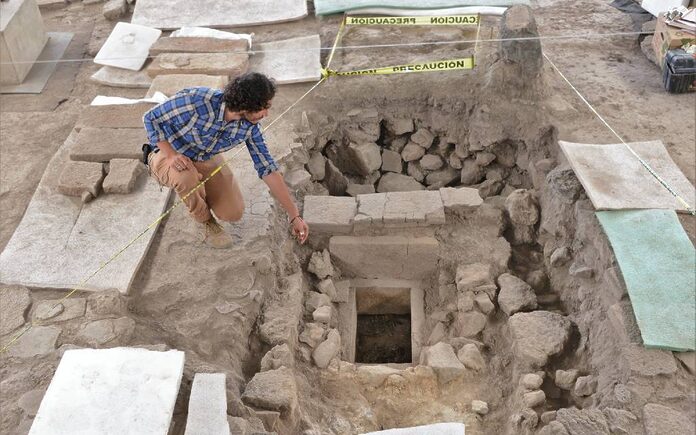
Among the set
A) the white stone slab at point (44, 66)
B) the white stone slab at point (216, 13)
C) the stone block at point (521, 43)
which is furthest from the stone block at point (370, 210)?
the white stone slab at point (44, 66)

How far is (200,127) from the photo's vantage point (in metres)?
3.64

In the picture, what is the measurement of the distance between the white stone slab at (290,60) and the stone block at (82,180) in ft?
6.33

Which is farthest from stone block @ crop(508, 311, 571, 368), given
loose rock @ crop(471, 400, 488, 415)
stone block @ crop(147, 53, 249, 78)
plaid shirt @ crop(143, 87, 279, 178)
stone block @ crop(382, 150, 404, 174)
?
stone block @ crop(147, 53, 249, 78)

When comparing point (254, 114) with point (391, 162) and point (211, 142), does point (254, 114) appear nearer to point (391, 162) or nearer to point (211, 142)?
point (211, 142)

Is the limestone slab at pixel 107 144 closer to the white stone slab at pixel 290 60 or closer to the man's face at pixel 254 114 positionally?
the white stone slab at pixel 290 60

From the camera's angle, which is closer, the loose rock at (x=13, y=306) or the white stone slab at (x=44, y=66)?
the loose rock at (x=13, y=306)

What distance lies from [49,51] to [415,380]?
17.6 feet

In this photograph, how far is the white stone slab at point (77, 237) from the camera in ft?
13.2

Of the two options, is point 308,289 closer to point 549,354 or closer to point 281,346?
point 281,346

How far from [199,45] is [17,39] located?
5.88 feet

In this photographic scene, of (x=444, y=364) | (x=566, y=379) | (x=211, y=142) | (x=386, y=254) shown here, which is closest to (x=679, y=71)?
(x=386, y=254)

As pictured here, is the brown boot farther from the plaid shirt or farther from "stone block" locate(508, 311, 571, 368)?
"stone block" locate(508, 311, 571, 368)

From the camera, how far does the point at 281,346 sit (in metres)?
3.89

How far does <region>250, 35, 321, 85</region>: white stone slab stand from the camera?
589 cm
